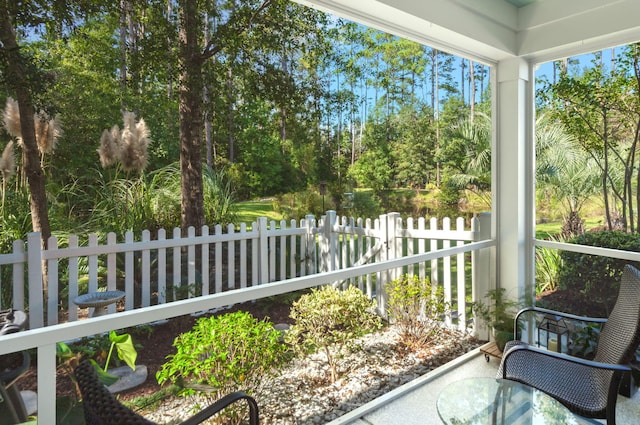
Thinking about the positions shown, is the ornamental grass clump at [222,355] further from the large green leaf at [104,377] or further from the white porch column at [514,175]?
the white porch column at [514,175]

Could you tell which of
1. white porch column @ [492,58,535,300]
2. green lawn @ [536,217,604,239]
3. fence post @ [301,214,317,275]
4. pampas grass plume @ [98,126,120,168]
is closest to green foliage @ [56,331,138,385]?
pampas grass plume @ [98,126,120,168]

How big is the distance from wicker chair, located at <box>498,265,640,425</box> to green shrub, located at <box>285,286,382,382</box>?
0.99 m

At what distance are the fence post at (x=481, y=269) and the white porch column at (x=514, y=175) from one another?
82 mm

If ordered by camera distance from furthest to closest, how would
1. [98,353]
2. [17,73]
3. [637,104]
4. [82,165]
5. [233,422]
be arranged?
[637,104], [233,422], [98,353], [82,165], [17,73]

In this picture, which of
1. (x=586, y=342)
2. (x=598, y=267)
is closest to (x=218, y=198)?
(x=586, y=342)

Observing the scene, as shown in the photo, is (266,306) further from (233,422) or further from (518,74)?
(518,74)

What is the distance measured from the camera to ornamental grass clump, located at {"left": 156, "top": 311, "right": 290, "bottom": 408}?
1.94 m

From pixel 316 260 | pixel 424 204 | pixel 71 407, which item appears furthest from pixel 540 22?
pixel 71 407

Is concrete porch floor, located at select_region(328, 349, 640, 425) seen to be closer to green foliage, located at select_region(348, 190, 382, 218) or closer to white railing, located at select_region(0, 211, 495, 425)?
white railing, located at select_region(0, 211, 495, 425)

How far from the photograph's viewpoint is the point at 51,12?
1479 mm

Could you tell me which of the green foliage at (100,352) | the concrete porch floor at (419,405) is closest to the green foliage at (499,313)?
the concrete porch floor at (419,405)

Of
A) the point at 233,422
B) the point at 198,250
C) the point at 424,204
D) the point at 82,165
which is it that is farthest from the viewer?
the point at 424,204

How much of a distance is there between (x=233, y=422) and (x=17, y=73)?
6.28 ft

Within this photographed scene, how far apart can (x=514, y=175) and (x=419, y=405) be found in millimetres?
1975
